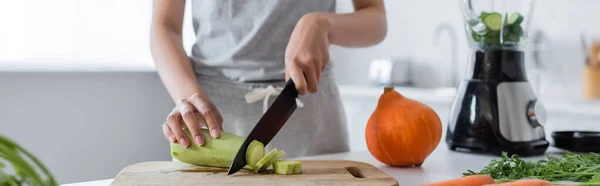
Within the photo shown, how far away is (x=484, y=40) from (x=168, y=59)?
64cm

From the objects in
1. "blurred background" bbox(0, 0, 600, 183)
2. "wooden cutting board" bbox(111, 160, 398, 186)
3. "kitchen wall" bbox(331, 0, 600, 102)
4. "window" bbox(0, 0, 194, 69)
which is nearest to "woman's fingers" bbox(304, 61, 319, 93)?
"wooden cutting board" bbox(111, 160, 398, 186)

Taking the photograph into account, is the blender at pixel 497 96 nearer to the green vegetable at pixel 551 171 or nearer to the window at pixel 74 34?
the green vegetable at pixel 551 171

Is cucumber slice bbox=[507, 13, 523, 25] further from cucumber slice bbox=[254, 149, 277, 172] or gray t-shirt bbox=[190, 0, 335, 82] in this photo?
cucumber slice bbox=[254, 149, 277, 172]

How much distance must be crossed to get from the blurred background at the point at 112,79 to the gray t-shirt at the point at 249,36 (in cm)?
146

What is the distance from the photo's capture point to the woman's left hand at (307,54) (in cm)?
110

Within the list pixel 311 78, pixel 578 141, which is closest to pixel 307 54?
pixel 311 78

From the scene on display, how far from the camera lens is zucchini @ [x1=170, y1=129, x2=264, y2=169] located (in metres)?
1.06

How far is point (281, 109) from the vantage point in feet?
3.71

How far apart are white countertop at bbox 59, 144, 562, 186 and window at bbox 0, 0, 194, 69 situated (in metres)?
1.80

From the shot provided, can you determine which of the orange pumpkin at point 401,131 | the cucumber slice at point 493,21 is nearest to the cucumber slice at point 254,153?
the orange pumpkin at point 401,131

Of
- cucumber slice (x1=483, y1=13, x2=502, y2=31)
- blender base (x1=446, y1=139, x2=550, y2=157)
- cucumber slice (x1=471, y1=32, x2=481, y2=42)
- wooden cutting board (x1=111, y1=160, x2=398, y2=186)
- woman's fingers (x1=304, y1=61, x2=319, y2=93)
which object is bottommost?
blender base (x1=446, y1=139, x2=550, y2=157)

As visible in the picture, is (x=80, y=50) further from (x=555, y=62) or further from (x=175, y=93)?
(x=555, y=62)

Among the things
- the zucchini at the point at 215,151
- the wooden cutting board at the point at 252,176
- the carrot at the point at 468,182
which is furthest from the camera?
the zucchini at the point at 215,151

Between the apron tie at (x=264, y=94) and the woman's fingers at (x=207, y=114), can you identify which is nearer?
the woman's fingers at (x=207, y=114)
